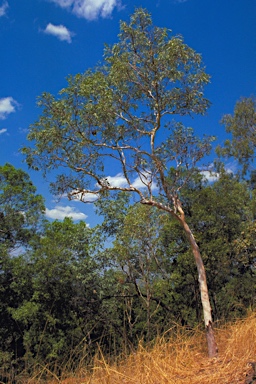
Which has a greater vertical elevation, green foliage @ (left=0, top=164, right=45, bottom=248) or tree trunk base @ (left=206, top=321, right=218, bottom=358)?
green foliage @ (left=0, top=164, right=45, bottom=248)

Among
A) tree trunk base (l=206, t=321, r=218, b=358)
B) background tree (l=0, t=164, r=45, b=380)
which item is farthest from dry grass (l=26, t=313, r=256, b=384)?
background tree (l=0, t=164, r=45, b=380)

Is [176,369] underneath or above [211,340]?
above

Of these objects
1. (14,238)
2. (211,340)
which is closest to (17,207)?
(14,238)

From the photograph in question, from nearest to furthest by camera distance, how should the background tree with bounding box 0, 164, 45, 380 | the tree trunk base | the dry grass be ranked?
the dry grass → the tree trunk base → the background tree with bounding box 0, 164, 45, 380

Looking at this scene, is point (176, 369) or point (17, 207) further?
point (17, 207)

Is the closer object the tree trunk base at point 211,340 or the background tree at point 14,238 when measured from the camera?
the tree trunk base at point 211,340

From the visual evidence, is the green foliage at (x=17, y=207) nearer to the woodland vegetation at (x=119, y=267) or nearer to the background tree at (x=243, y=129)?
the woodland vegetation at (x=119, y=267)

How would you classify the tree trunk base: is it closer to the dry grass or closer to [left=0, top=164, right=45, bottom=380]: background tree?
the dry grass

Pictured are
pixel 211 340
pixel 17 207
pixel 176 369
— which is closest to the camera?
pixel 176 369

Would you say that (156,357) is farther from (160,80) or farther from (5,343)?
(5,343)

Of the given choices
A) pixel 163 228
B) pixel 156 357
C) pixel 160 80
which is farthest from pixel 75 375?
pixel 163 228

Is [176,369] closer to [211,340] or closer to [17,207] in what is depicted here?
[211,340]

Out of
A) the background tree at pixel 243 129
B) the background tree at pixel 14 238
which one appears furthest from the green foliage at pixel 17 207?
the background tree at pixel 243 129

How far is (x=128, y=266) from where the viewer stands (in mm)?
11383
